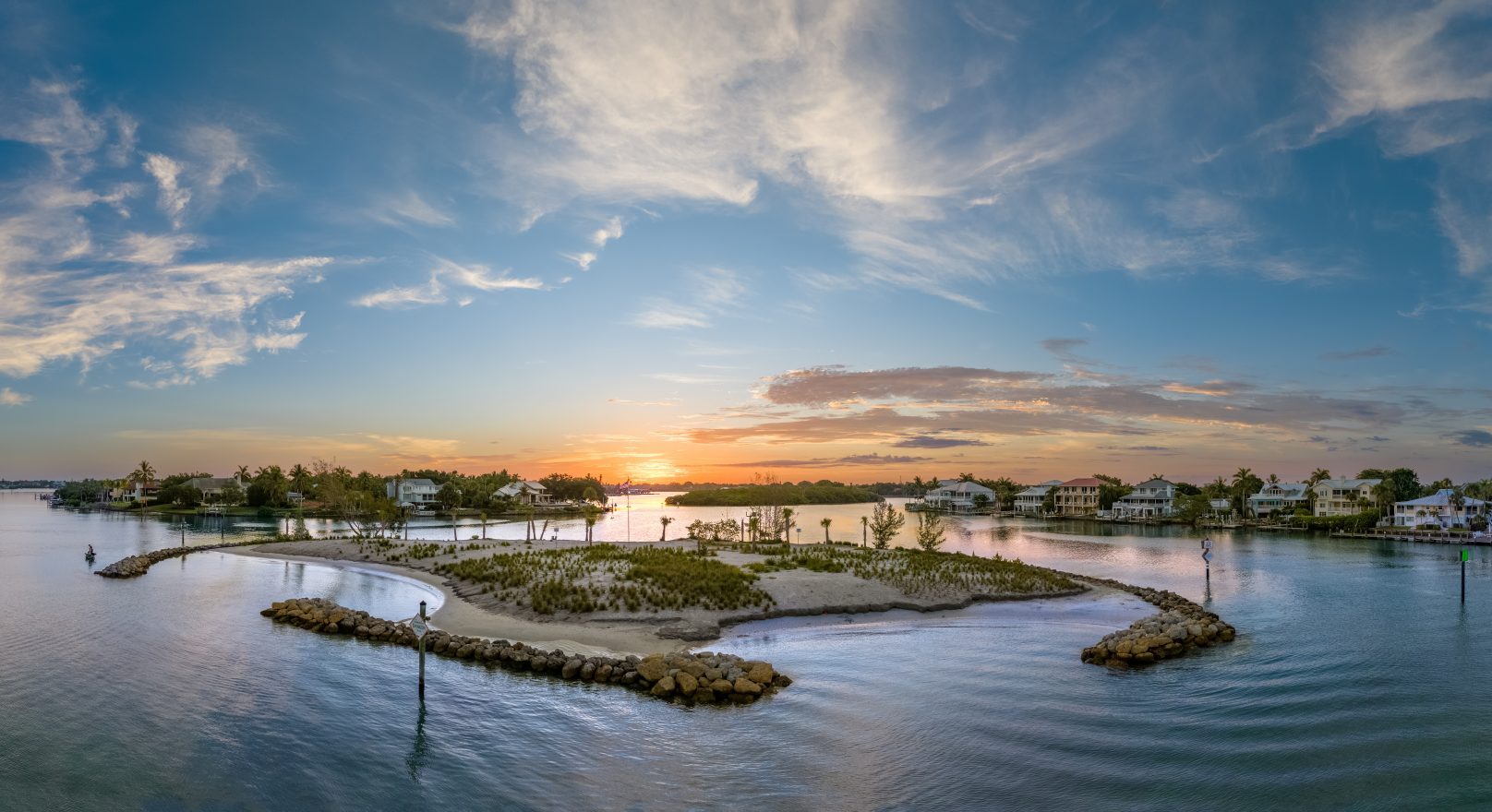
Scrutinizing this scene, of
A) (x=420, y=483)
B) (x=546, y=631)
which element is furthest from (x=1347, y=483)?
(x=420, y=483)

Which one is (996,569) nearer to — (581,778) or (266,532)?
(581,778)

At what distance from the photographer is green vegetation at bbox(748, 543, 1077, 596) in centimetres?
4178

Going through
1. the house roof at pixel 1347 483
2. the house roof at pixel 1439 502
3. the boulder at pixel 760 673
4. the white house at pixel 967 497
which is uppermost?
the house roof at pixel 1347 483

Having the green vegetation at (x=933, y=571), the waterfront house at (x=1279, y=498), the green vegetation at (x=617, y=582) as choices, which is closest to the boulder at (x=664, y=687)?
the green vegetation at (x=617, y=582)

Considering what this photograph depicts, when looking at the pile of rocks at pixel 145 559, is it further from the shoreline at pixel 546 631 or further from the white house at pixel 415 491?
the white house at pixel 415 491

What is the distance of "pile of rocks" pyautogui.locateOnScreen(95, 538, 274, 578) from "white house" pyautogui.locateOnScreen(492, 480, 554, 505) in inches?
3361

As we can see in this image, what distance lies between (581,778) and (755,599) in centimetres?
1970

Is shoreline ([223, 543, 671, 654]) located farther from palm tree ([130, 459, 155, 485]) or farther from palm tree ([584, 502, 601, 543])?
palm tree ([130, 459, 155, 485])

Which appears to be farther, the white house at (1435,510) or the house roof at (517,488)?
the house roof at (517,488)

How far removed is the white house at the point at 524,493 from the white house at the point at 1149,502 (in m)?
118

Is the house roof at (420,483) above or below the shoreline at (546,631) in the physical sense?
above

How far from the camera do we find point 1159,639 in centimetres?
2889

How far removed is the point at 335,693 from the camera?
23.7 metres

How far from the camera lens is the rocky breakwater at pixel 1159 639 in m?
27.6
